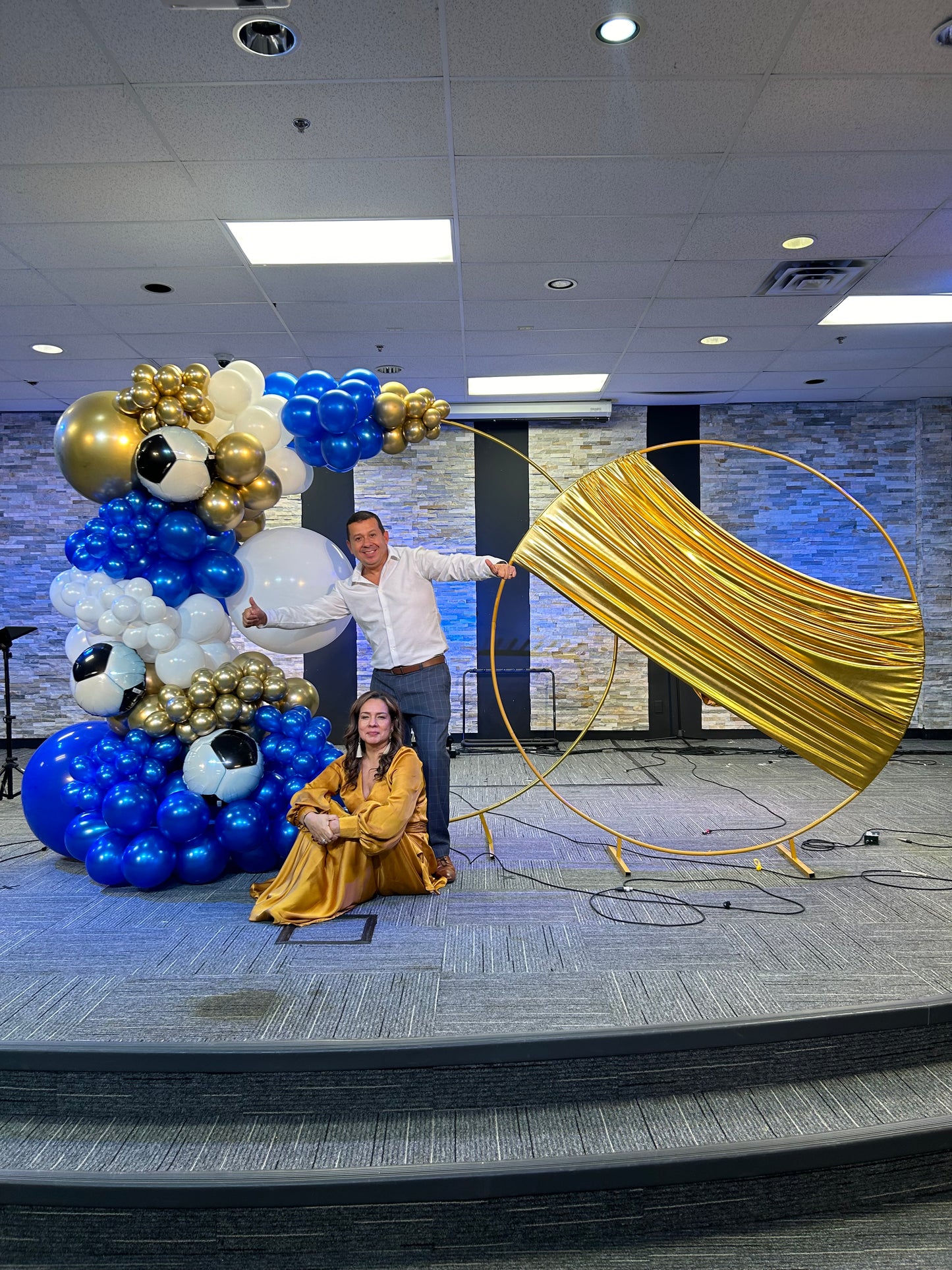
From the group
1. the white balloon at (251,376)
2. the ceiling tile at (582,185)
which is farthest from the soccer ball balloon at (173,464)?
the ceiling tile at (582,185)

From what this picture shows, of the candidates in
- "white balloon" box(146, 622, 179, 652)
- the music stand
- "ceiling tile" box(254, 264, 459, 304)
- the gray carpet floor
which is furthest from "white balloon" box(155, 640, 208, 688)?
"ceiling tile" box(254, 264, 459, 304)

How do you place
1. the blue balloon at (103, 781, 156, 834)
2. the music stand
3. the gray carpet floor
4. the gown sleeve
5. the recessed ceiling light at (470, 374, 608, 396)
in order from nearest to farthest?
the gray carpet floor, the gown sleeve, the blue balloon at (103, 781, 156, 834), the music stand, the recessed ceiling light at (470, 374, 608, 396)

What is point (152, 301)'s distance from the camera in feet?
16.2

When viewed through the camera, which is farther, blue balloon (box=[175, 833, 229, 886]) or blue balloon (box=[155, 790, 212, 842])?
blue balloon (box=[175, 833, 229, 886])

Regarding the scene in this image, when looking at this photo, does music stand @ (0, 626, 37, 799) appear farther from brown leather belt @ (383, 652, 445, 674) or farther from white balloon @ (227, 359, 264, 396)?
brown leather belt @ (383, 652, 445, 674)

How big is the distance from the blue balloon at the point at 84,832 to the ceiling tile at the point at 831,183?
375 cm

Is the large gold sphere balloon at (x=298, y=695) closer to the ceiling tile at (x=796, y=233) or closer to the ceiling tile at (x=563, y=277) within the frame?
the ceiling tile at (x=563, y=277)

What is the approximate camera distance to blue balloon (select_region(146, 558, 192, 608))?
12.0 feet

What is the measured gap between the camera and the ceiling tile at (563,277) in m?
4.51

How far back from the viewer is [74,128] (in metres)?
3.21

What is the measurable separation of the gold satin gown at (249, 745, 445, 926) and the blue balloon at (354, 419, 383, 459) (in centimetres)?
127

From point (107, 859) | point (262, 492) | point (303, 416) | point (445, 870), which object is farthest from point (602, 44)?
point (107, 859)

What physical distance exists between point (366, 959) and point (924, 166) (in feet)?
12.2

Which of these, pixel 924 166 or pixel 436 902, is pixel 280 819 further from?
pixel 924 166
